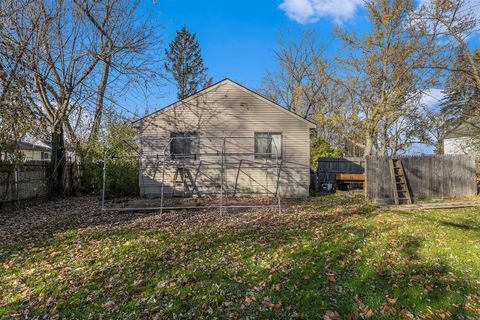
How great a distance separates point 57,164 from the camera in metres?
12.4

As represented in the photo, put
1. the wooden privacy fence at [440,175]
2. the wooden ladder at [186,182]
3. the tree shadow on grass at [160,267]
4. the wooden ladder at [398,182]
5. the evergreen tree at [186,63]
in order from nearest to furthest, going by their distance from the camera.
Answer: the tree shadow on grass at [160,267]
the wooden ladder at [398,182]
the wooden privacy fence at [440,175]
the wooden ladder at [186,182]
the evergreen tree at [186,63]

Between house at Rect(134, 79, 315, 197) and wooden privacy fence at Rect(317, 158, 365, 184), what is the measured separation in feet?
16.4

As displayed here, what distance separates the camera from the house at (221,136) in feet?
41.3

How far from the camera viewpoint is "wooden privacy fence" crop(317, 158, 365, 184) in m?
17.2

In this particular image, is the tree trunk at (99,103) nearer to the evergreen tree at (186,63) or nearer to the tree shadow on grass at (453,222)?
the tree shadow on grass at (453,222)

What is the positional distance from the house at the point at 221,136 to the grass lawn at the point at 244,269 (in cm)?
499

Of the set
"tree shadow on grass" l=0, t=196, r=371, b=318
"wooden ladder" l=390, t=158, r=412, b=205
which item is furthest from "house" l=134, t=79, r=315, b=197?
"tree shadow on grass" l=0, t=196, r=371, b=318

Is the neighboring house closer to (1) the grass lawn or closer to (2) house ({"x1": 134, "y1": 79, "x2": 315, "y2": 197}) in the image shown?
(2) house ({"x1": 134, "y1": 79, "x2": 315, "y2": 197})

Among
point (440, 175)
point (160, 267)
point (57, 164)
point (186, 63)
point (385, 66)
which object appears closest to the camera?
point (160, 267)


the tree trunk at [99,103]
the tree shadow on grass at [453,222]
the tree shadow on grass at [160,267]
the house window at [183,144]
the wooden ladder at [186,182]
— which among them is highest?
the tree trunk at [99,103]

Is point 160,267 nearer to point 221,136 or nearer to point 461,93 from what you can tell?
point 221,136

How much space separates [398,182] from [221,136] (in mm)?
7242

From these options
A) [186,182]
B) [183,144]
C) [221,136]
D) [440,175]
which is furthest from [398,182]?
[183,144]

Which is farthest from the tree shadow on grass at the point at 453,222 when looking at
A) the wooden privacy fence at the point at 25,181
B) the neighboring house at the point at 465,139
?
the wooden privacy fence at the point at 25,181
